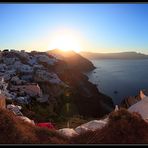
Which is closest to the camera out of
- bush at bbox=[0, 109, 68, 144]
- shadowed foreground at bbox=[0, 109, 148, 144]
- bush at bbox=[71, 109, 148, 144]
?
bush at bbox=[0, 109, 68, 144]

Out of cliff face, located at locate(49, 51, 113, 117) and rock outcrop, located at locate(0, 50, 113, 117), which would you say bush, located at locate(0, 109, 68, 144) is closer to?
rock outcrop, located at locate(0, 50, 113, 117)

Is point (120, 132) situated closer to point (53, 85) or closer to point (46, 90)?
point (46, 90)

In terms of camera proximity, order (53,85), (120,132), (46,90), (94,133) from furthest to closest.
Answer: (53,85), (46,90), (94,133), (120,132)

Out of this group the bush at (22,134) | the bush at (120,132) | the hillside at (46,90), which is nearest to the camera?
the bush at (22,134)

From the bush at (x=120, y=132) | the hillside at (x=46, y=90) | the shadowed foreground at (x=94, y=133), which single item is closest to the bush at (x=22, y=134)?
the shadowed foreground at (x=94, y=133)

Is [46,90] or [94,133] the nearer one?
[94,133]

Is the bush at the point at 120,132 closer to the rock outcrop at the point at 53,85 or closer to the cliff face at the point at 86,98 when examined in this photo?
the rock outcrop at the point at 53,85

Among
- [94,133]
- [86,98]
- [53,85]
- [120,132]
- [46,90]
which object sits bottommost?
[86,98]

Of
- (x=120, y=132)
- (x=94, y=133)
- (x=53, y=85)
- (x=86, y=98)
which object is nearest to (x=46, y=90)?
(x=53, y=85)

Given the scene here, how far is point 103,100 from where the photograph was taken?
46.5 meters

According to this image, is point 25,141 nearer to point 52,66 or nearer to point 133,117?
point 133,117

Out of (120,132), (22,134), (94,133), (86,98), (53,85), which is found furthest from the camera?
(86,98)

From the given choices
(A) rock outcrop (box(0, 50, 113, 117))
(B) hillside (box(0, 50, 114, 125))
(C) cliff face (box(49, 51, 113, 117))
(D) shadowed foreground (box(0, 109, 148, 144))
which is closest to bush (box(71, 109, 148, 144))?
(D) shadowed foreground (box(0, 109, 148, 144))

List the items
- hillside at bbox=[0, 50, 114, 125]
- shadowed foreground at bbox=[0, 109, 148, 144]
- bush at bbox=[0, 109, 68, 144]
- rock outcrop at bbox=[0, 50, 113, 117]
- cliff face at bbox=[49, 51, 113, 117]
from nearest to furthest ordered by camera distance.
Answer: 1. bush at bbox=[0, 109, 68, 144]
2. shadowed foreground at bbox=[0, 109, 148, 144]
3. hillside at bbox=[0, 50, 114, 125]
4. rock outcrop at bbox=[0, 50, 113, 117]
5. cliff face at bbox=[49, 51, 113, 117]
